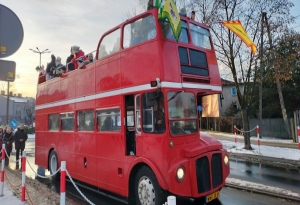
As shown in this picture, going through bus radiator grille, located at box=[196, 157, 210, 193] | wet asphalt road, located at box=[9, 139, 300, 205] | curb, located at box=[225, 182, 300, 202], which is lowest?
wet asphalt road, located at box=[9, 139, 300, 205]

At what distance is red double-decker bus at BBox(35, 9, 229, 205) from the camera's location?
555 centimetres

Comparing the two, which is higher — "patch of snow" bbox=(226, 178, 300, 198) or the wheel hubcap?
the wheel hubcap

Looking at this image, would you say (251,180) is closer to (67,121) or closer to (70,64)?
(67,121)

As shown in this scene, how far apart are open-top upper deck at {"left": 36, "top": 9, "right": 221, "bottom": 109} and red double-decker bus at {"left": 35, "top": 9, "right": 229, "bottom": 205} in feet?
0.07

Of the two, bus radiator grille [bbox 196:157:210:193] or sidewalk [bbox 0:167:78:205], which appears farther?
sidewalk [bbox 0:167:78:205]

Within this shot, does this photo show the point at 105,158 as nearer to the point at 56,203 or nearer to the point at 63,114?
the point at 56,203

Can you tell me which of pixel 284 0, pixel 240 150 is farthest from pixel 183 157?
pixel 284 0

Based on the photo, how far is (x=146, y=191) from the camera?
5801 mm

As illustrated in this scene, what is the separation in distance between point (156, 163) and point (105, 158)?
213 centimetres

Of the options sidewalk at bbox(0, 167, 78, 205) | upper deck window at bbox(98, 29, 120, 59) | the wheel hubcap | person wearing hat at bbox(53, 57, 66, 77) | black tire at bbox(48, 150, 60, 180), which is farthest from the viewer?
black tire at bbox(48, 150, 60, 180)

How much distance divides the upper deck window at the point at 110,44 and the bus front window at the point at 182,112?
7.35 ft

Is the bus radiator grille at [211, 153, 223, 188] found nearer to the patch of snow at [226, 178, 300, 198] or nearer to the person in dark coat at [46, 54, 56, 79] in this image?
the patch of snow at [226, 178, 300, 198]

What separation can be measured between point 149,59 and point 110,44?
1.99 meters

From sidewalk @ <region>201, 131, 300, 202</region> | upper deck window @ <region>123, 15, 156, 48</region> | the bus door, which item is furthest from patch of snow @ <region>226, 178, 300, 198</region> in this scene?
upper deck window @ <region>123, 15, 156, 48</region>
